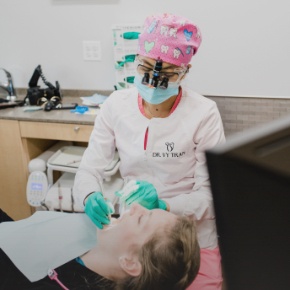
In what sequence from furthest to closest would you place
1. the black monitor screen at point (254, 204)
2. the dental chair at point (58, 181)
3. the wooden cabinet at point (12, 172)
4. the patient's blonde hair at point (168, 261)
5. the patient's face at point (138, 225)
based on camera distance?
the wooden cabinet at point (12, 172) < the dental chair at point (58, 181) < the patient's face at point (138, 225) < the patient's blonde hair at point (168, 261) < the black monitor screen at point (254, 204)

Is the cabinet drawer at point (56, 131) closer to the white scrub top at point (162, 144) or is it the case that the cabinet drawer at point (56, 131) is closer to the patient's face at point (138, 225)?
the white scrub top at point (162, 144)

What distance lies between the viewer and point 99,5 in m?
2.38

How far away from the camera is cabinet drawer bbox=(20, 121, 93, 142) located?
84.3 inches

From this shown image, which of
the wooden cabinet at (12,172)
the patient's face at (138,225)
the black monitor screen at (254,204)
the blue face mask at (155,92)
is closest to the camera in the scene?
the black monitor screen at (254,204)

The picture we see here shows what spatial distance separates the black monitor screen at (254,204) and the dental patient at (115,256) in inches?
20.9

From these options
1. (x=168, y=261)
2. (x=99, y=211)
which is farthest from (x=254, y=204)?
(x=99, y=211)

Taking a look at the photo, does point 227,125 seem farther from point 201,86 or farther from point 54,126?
point 54,126

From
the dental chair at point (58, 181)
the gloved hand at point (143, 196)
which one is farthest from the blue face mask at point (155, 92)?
the dental chair at point (58, 181)

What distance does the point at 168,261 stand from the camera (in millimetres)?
1035

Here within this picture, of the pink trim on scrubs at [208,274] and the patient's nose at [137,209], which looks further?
the patient's nose at [137,209]

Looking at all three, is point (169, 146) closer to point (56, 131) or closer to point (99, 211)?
point (99, 211)

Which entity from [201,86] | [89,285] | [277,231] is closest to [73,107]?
[201,86]

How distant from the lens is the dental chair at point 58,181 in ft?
6.82

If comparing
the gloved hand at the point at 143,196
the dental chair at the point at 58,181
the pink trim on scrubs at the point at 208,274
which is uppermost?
the gloved hand at the point at 143,196
